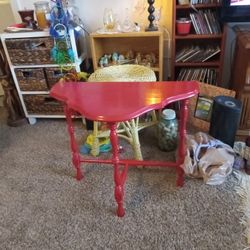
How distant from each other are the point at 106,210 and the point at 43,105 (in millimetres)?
1235

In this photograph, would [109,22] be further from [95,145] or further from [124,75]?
[95,145]

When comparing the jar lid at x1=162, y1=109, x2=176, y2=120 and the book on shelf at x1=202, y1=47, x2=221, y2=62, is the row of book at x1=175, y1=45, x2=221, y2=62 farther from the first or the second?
the jar lid at x1=162, y1=109, x2=176, y2=120

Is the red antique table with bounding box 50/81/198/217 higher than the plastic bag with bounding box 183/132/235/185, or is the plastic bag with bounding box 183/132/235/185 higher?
the red antique table with bounding box 50/81/198/217

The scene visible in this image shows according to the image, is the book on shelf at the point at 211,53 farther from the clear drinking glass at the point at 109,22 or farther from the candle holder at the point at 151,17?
the clear drinking glass at the point at 109,22

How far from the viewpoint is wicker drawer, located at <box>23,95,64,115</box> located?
2.23 metres

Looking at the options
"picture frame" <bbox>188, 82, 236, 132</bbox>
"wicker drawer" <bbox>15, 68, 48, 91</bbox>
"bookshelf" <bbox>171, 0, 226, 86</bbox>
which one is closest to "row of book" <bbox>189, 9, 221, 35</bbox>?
"bookshelf" <bbox>171, 0, 226, 86</bbox>

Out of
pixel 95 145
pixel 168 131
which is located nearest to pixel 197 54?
pixel 168 131

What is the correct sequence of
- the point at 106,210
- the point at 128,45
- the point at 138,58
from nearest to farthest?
the point at 106,210 → the point at 138,58 → the point at 128,45

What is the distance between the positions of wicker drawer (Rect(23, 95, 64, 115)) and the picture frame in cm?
114

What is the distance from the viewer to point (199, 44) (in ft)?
7.22

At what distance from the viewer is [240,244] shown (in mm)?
1194

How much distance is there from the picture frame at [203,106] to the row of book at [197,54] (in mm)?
235

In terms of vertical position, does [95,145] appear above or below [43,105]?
below

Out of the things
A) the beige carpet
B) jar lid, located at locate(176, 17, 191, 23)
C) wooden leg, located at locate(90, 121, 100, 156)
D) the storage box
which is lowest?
the beige carpet
